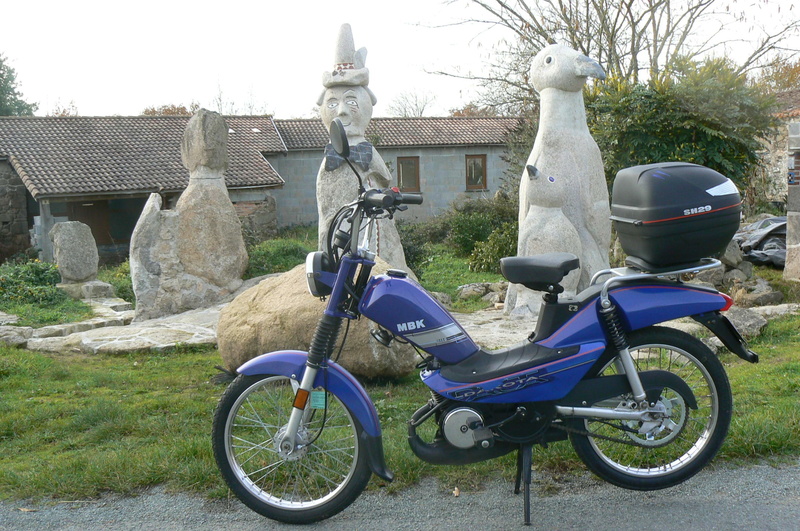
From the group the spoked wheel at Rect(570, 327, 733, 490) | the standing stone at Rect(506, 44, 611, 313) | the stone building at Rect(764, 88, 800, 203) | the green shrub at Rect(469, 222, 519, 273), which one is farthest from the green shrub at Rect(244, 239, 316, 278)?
the stone building at Rect(764, 88, 800, 203)

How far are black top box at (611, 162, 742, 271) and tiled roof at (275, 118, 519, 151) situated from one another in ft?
74.8

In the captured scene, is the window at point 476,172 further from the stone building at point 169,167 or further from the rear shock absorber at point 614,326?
the rear shock absorber at point 614,326

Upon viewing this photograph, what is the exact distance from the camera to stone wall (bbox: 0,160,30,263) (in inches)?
827

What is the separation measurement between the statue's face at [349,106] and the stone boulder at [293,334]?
3.42 meters

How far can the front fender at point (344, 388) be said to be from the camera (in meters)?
3.20

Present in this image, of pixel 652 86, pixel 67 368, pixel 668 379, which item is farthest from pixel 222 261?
pixel 668 379

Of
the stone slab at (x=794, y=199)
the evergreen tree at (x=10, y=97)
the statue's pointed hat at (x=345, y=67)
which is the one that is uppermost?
the evergreen tree at (x=10, y=97)

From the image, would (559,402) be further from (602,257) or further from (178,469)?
(602,257)

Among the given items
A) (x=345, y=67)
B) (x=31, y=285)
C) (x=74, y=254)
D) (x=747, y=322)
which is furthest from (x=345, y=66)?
(x=31, y=285)

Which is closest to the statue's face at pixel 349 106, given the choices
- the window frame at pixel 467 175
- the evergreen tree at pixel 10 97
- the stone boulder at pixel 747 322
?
the stone boulder at pixel 747 322

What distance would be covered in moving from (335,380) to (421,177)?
2416cm

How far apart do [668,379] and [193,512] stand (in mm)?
2151

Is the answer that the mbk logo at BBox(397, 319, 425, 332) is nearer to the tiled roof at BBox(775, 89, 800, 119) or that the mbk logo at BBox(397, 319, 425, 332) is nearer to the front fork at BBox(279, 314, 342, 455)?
the front fork at BBox(279, 314, 342, 455)

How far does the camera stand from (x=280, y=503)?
10.7ft
